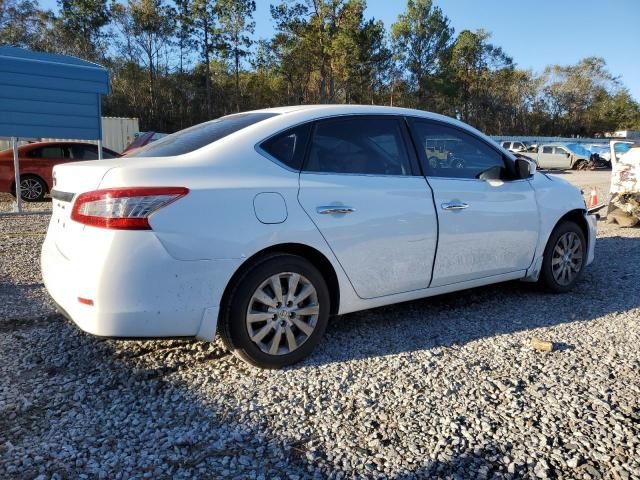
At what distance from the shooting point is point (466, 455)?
237 centimetres

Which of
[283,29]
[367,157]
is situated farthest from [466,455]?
[283,29]

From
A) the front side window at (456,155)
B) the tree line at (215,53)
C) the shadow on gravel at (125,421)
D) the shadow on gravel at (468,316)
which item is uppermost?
the tree line at (215,53)

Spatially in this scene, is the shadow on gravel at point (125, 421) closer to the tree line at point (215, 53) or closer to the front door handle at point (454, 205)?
the front door handle at point (454, 205)

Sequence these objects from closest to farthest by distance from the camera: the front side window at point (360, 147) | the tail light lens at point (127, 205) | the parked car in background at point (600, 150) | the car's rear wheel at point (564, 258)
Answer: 1. the tail light lens at point (127, 205)
2. the front side window at point (360, 147)
3. the car's rear wheel at point (564, 258)
4. the parked car in background at point (600, 150)

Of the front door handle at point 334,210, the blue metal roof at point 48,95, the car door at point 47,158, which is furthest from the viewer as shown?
the car door at point 47,158

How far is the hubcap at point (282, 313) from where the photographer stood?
122 inches

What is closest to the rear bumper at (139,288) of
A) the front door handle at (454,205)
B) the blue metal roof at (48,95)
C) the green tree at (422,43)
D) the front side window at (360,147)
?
the front side window at (360,147)

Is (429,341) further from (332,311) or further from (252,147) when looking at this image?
(252,147)

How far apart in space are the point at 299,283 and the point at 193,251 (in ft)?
2.38

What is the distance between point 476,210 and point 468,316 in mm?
883

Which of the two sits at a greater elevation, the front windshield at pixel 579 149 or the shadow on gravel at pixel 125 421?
the front windshield at pixel 579 149

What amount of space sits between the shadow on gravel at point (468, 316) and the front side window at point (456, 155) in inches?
44.9

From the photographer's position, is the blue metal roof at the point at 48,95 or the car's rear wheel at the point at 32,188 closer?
the blue metal roof at the point at 48,95

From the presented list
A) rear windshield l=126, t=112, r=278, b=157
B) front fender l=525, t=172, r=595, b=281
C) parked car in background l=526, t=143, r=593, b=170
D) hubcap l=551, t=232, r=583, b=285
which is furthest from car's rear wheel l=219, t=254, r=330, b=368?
parked car in background l=526, t=143, r=593, b=170
